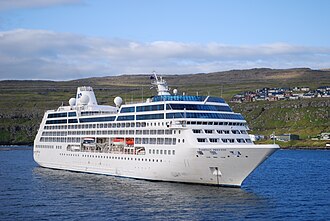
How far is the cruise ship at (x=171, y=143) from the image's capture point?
5806 cm

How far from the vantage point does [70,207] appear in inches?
1969

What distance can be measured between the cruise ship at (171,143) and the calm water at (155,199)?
5.34ft

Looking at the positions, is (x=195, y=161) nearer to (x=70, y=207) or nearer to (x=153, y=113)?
(x=153, y=113)

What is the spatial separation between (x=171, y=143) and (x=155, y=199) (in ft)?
32.5

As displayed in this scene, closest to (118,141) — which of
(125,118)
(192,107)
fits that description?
(125,118)

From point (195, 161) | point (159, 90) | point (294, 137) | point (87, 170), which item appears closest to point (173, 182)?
point (195, 161)

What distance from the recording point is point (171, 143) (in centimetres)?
6147

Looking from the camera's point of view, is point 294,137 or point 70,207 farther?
point 294,137

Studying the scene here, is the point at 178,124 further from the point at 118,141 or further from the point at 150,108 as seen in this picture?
the point at 118,141

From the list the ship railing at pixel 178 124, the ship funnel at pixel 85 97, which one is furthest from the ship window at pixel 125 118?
the ship funnel at pixel 85 97

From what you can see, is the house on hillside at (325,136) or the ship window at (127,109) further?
the house on hillside at (325,136)

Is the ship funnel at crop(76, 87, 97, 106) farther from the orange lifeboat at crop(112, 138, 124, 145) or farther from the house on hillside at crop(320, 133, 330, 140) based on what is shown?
the house on hillside at crop(320, 133, 330, 140)

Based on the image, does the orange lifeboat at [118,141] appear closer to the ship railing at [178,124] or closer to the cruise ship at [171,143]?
the cruise ship at [171,143]

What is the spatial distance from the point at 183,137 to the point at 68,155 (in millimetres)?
28276
